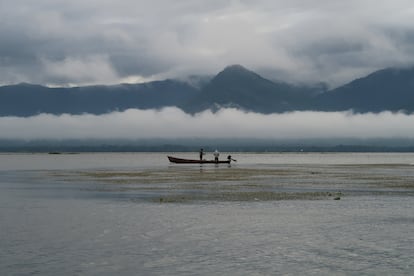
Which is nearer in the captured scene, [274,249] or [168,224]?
[274,249]

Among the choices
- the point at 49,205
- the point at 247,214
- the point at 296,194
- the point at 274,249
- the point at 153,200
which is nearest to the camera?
the point at 274,249

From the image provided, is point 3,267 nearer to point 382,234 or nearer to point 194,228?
point 194,228

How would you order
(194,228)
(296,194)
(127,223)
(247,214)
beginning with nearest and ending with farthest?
(194,228) → (127,223) → (247,214) → (296,194)

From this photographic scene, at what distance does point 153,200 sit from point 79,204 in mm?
5839

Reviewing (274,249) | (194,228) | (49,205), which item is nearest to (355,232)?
(274,249)

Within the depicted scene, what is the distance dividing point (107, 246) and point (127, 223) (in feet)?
22.9

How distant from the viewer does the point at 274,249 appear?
2641 centimetres

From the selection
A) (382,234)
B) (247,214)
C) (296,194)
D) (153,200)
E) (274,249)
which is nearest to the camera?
(274,249)

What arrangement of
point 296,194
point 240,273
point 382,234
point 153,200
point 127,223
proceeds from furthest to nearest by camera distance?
point 296,194
point 153,200
point 127,223
point 382,234
point 240,273

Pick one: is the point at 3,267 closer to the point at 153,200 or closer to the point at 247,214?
the point at 247,214

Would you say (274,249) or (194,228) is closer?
(274,249)

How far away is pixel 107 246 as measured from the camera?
88.8 feet

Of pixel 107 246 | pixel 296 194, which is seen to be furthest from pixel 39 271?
pixel 296 194

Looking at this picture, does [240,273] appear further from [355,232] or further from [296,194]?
[296,194]
